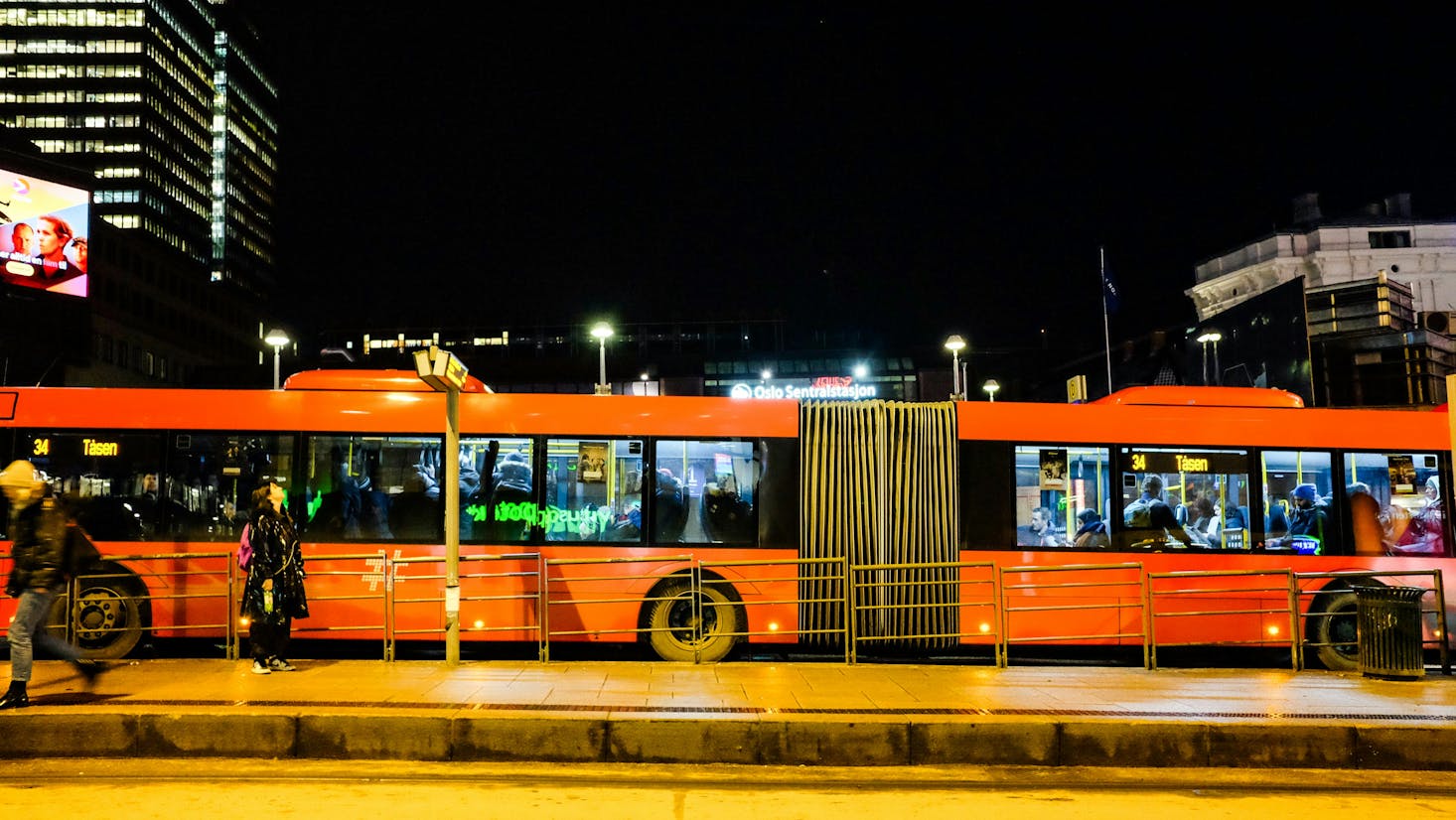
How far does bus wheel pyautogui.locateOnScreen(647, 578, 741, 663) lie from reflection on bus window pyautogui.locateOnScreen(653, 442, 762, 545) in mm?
608

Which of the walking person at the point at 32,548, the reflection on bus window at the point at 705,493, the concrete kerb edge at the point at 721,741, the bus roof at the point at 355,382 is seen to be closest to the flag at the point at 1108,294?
the reflection on bus window at the point at 705,493

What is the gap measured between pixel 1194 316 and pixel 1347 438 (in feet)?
210

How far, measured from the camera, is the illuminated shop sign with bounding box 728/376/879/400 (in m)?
51.9

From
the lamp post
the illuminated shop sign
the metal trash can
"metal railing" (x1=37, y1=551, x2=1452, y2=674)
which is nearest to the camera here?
the lamp post

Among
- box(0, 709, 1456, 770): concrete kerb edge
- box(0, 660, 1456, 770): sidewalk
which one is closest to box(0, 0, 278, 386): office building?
box(0, 660, 1456, 770): sidewalk

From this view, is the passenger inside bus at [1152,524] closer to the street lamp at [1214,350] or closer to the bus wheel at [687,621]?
the bus wheel at [687,621]

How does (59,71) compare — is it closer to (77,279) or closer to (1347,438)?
(77,279)

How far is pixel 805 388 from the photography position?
52.9 m

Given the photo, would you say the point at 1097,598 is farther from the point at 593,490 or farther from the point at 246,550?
the point at 246,550

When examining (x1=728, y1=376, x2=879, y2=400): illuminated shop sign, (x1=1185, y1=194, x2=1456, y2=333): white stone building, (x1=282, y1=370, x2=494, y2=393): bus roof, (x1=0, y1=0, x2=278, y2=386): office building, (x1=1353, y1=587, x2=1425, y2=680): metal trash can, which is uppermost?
(x1=0, y1=0, x2=278, y2=386): office building

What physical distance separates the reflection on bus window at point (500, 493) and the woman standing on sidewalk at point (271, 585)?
2.34 meters

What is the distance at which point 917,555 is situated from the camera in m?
11.8

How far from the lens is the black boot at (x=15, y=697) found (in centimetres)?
757

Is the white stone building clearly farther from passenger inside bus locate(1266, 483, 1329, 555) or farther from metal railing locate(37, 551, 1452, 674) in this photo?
metal railing locate(37, 551, 1452, 674)
